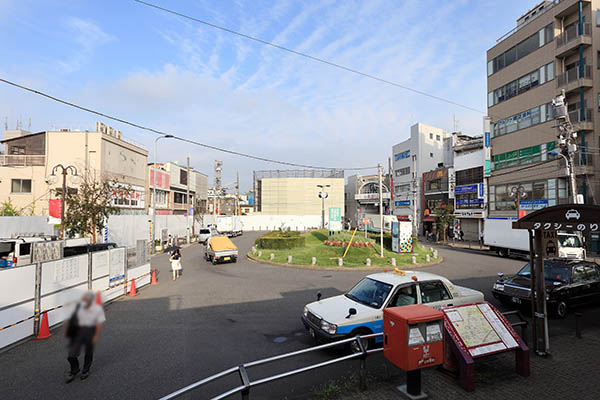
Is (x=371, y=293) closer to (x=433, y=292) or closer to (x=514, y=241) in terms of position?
(x=433, y=292)

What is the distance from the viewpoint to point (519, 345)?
6.51 metres

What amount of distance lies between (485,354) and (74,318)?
7208 mm

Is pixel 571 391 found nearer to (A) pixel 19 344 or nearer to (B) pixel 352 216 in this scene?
(A) pixel 19 344

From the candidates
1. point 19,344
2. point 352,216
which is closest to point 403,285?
point 19,344

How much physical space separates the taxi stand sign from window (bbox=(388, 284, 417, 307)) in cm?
249

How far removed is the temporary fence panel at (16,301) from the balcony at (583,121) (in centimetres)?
3730

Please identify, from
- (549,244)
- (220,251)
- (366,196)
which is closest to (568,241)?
(549,244)

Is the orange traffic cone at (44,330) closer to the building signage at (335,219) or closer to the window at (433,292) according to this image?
the window at (433,292)

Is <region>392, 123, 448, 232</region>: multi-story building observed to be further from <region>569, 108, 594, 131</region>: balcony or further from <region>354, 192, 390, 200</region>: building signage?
<region>569, 108, 594, 131</region>: balcony

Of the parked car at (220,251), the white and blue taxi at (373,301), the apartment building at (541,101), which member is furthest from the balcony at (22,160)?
the apartment building at (541,101)

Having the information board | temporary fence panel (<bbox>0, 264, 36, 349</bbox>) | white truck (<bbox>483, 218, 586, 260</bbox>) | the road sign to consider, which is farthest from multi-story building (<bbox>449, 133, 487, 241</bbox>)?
temporary fence panel (<bbox>0, 264, 36, 349</bbox>)

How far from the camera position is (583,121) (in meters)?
28.8

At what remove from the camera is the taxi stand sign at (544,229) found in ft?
22.5

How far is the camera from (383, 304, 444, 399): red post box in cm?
559
